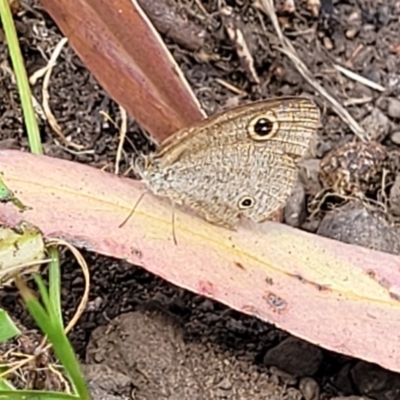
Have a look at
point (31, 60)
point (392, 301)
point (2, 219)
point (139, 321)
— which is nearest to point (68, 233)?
point (2, 219)

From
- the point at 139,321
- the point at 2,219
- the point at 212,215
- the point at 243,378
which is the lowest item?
the point at 243,378

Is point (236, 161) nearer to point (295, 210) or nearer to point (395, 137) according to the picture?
point (295, 210)

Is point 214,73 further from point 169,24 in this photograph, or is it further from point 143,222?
point 143,222

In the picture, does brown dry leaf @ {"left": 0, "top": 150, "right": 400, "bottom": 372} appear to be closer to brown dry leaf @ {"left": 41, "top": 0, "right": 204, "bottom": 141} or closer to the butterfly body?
the butterfly body

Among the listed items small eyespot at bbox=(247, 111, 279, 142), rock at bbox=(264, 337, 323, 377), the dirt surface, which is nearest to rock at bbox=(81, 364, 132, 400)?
the dirt surface

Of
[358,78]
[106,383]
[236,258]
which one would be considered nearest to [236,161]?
[236,258]

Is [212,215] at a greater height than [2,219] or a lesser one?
lesser

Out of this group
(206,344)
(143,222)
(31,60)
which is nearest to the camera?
(143,222)
